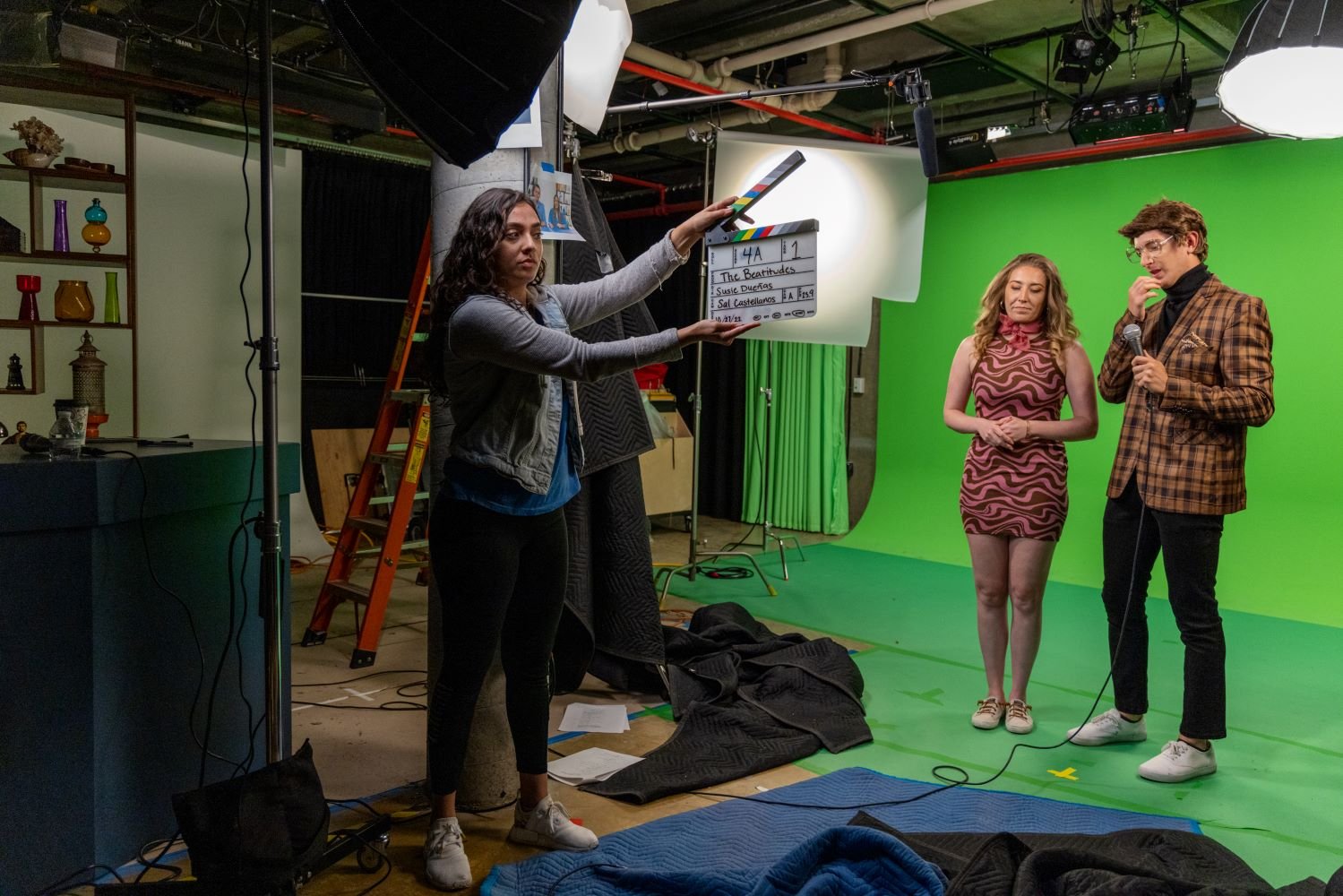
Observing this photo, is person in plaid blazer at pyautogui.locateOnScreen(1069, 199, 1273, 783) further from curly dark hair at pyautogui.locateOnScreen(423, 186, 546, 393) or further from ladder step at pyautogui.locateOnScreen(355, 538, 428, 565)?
ladder step at pyautogui.locateOnScreen(355, 538, 428, 565)

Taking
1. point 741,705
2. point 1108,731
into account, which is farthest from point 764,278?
point 1108,731

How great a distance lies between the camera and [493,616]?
1.99 m

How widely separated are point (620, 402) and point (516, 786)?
3.94 ft

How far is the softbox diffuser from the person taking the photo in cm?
175

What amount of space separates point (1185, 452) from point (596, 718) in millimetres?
1886

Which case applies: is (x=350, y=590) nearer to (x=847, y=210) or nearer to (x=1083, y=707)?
(x=847, y=210)

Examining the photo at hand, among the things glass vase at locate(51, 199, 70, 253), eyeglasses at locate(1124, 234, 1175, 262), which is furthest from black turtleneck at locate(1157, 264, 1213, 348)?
glass vase at locate(51, 199, 70, 253)

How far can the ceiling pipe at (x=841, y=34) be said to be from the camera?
13.5ft

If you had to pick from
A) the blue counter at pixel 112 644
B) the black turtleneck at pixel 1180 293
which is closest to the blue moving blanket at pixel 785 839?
the blue counter at pixel 112 644

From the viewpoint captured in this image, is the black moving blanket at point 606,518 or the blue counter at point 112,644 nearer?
the blue counter at point 112,644

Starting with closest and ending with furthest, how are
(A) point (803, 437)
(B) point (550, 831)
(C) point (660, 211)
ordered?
(B) point (550, 831) → (A) point (803, 437) → (C) point (660, 211)

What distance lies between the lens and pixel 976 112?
6.18 m

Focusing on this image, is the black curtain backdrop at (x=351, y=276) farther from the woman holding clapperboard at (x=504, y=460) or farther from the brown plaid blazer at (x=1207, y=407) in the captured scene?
the brown plaid blazer at (x=1207, y=407)

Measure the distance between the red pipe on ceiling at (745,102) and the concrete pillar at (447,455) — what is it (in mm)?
2023
